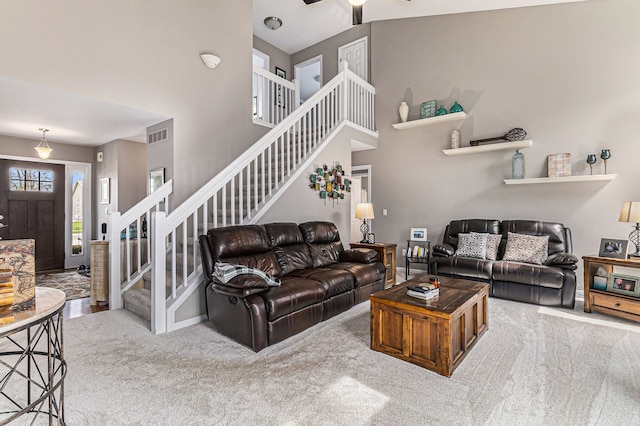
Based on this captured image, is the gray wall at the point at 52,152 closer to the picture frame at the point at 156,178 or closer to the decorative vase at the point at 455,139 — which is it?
the picture frame at the point at 156,178

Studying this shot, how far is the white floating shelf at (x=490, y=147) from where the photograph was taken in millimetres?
4645

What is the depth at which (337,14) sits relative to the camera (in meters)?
6.21

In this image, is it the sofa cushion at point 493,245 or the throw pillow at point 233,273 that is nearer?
the throw pillow at point 233,273

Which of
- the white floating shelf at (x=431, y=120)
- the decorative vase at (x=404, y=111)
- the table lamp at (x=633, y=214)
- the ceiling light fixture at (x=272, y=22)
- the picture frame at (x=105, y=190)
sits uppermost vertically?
the ceiling light fixture at (x=272, y=22)

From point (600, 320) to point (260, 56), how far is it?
7.30 metres

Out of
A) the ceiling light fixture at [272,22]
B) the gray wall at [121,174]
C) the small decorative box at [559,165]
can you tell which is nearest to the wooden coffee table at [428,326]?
the small decorative box at [559,165]

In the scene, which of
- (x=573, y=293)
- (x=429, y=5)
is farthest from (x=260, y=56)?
(x=573, y=293)

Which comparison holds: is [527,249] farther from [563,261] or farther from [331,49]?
[331,49]

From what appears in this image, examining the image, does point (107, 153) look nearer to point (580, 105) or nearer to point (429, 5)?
point (429, 5)

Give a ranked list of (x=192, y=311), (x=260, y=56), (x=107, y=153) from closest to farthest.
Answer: (x=192, y=311) → (x=107, y=153) → (x=260, y=56)

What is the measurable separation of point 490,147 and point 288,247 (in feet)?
11.4

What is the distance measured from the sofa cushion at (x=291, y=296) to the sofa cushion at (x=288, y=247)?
575 mm

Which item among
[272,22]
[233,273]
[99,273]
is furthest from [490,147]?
[99,273]

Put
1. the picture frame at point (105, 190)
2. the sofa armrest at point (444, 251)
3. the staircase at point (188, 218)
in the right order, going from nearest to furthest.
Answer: the staircase at point (188, 218), the sofa armrest at point (444, 251), the picture frame at point (105, 190)
